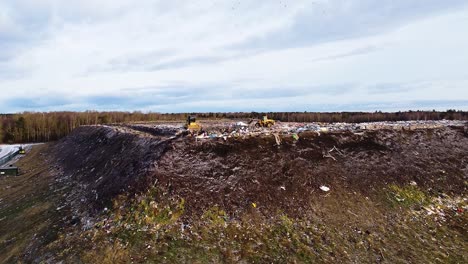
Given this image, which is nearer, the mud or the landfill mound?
the landfill mound

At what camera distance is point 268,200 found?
13.5m

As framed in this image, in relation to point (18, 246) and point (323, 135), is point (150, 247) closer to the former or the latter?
point (18, 246)

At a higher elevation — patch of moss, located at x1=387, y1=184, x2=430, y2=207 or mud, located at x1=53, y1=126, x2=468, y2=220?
mud, located at x1=53, y1=126, x2=468, y2=220

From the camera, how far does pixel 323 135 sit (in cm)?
1822

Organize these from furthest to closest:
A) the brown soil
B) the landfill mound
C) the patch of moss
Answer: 1. the patch of moss
2. the brown soil
3. the landfill mound

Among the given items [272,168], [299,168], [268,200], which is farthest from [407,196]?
[268,200]

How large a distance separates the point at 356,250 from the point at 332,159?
20.7ft

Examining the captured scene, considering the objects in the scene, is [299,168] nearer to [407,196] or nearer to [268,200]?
[268,200]

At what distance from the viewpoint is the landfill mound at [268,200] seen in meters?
10.9

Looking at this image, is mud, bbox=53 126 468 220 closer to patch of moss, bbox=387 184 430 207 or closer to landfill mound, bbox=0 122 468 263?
landfill mound, bbox=0 122 468 263

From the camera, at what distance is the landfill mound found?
35.6 ft

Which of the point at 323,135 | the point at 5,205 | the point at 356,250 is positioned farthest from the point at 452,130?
the point at 5,205

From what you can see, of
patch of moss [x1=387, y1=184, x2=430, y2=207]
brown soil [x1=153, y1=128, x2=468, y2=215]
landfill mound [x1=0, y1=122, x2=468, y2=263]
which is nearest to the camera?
landfill mound [x1=0, y1=122, x2=468, y2=263]

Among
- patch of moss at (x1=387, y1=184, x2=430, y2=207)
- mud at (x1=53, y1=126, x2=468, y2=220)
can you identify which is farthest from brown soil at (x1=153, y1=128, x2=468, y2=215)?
patch of moss at (x1=387, y1=184, x2=430, y2=207)
